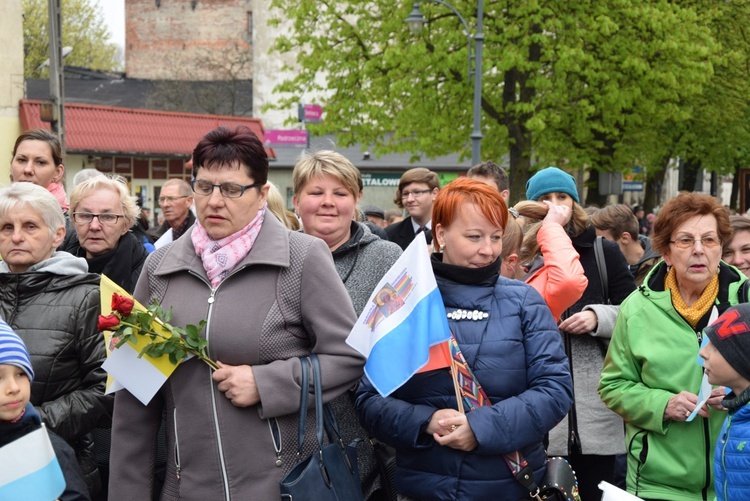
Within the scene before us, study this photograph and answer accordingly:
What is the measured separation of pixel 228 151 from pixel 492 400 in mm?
1373

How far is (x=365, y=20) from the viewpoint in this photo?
26.7 meters

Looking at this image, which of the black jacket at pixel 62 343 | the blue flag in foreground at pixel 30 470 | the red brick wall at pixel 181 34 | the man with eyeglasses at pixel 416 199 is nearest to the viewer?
the blue flag in foreground at pixel 30 470

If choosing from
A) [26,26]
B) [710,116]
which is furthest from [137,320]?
[26,26]

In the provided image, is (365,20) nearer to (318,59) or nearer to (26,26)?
(318,59)

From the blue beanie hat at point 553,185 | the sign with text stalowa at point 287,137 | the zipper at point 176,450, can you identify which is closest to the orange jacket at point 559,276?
the blue beanie hat at point 553,185

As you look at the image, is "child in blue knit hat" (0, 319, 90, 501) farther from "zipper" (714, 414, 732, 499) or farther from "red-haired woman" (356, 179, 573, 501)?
"zipper" (714, 414, 732, 499)

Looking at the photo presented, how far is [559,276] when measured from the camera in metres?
5.14

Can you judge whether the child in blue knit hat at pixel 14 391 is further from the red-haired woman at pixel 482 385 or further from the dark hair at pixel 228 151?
the red-haired woman at pixel 482 385

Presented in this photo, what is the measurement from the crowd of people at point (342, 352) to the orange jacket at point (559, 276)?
1 centimetres

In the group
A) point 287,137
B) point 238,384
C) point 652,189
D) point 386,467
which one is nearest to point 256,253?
point 238,384

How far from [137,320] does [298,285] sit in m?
0.59

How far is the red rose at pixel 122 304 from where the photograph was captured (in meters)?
3.65

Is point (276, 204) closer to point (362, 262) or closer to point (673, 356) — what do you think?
point (362, 262)

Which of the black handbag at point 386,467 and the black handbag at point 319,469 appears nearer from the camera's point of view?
the black handbag at point 319,469
